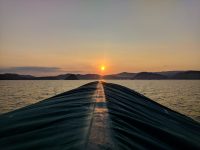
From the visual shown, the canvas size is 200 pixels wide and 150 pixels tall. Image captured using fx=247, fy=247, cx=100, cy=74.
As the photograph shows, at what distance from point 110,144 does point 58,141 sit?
0.57 meters

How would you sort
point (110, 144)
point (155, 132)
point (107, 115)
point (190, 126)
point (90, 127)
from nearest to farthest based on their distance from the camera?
1. point (110, 144)
2. point (90, 127)
3. point (107, 115)
4. point (155, 132)
5. point (190, 126)

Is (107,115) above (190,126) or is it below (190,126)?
above

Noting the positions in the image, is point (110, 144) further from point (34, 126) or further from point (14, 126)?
point (14, 126)

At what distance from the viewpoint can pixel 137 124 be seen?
3.46 meters

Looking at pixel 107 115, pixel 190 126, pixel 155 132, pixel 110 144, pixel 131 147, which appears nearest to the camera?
pixel 110 144

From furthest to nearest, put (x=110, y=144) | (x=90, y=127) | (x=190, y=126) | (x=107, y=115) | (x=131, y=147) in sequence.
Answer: (x=190, y=126) → (x=107, y=115) → (x=90, y=127) → (x=131, y=147) → (x=110, y=144)

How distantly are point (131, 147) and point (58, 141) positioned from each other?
643 millimetres

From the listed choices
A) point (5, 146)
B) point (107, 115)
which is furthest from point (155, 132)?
point (5, 146)

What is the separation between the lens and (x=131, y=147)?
6.79 ft

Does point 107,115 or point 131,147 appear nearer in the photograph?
point 131,147

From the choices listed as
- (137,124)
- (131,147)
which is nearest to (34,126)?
(137,124)

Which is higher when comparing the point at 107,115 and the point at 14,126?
the point at 107,115

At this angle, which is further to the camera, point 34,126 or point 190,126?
point 190,126

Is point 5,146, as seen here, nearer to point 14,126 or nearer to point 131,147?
point 14,126
